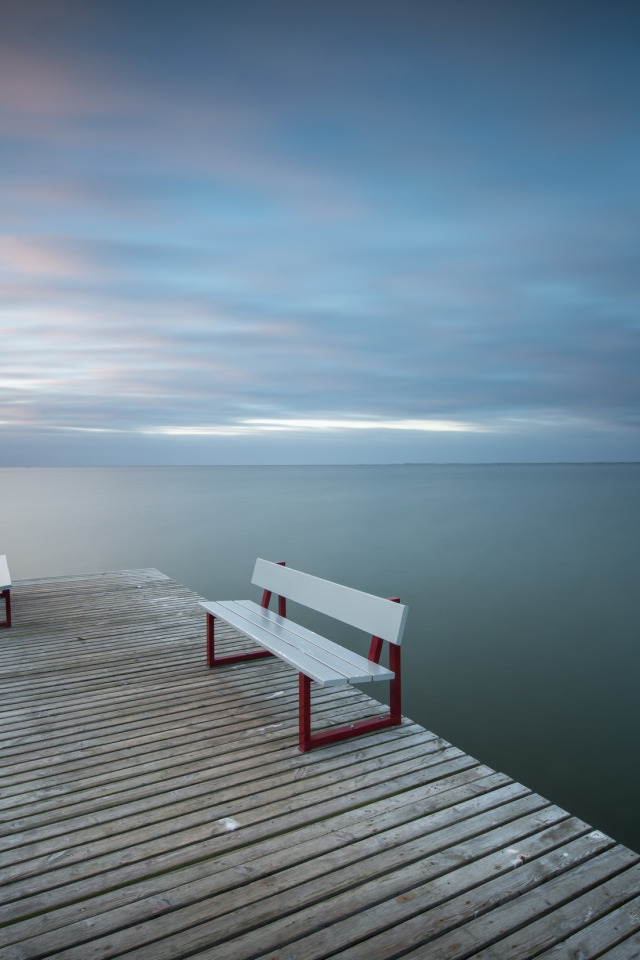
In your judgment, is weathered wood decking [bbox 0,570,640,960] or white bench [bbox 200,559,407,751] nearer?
weathered wood decking [bbox 0,570,640,960]

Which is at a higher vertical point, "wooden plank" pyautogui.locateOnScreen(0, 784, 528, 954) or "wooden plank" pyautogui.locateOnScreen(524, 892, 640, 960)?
"wooden plank" pyautogui.locateOnScreen(524, 892, 640, 960)

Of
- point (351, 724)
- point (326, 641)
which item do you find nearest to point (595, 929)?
point (351, 724)

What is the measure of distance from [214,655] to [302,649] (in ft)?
4.42

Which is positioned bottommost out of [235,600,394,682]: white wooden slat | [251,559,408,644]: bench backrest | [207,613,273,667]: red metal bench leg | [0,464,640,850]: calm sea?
[0,464,640,850]: calm sea

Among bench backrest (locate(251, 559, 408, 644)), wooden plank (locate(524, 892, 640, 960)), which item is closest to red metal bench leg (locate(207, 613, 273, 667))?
bench backrest (locate(251, 559, 408, 644))

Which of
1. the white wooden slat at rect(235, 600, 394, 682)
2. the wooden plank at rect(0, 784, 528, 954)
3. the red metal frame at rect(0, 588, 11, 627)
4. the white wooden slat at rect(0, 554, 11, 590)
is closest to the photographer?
the wooden plank at rect(0, 784, 528, 954)

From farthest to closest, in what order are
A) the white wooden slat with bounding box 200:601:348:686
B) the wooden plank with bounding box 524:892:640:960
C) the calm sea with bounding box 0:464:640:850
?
the calm sea with bounding box 0:464:640:850 → the white wooden slat with bounding box 200:601:348:686 → the wooden plank with bounding box 524:892:640:960

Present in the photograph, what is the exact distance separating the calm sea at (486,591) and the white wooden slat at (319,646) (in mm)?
1946

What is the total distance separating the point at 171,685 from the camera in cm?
394

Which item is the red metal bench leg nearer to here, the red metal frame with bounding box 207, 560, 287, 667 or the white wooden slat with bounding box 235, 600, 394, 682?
the red metal frame with bounding box 207, 560, 287, 667

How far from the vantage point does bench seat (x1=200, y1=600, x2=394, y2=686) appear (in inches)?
113

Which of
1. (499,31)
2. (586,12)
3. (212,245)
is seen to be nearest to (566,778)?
(499,31)

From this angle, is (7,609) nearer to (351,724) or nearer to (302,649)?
(302,649)

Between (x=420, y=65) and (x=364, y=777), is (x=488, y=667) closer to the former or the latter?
(x=364, y=777)
